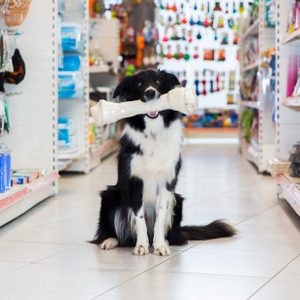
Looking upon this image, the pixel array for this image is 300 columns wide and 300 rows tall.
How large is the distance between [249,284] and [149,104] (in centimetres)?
108

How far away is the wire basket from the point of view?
489 centimetres

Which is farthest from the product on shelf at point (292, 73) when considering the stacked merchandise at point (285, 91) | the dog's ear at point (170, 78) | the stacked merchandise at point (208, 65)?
the stacked merchandise at point (208, 65)

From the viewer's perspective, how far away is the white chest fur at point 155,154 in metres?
3.52

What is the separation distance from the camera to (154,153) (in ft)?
11.6

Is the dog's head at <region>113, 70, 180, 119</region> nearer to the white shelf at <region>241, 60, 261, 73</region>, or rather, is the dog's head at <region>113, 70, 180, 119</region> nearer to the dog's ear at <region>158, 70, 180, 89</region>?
the dog's ear at <region>158, 70, 180, 89</region>

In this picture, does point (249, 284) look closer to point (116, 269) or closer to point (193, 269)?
point (193, 269)

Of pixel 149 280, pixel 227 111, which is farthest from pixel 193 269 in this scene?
pixel 227 111

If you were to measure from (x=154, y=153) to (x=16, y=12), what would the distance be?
1971mm

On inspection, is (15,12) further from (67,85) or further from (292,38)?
(292,38)

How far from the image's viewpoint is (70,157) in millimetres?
6328

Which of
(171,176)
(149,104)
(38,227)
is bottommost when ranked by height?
(38,227)

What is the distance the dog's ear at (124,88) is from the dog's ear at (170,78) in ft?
0.53

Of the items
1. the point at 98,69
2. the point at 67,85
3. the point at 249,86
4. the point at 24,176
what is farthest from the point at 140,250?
the point at 249,86

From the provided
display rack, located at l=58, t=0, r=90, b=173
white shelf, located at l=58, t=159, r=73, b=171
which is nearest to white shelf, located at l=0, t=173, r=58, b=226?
white shelf, located at l=58, t=159, r=73, b=171
